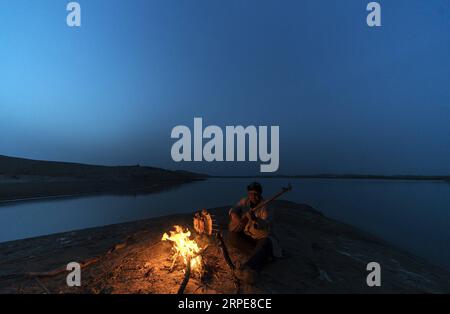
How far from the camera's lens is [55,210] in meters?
17.2

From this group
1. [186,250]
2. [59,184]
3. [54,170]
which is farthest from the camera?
[54,170]

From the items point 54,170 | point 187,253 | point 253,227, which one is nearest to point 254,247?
point 253,227

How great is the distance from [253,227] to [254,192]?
814 millimetres

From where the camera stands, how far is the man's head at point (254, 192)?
6.44m

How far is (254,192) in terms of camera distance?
6.45 metres

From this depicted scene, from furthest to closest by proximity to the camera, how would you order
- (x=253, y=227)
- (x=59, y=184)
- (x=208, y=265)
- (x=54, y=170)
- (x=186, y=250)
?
(x=54, y=170)
(x=59, y=184)
(x=253, y=227)
(x=186, y=250)
(x=208, y=265)

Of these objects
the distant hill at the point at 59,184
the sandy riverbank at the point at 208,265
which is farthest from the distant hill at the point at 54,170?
the sandy riverbank at the point at 208,265

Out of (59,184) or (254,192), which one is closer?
(254,192)

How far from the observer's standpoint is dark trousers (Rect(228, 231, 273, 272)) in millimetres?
5629

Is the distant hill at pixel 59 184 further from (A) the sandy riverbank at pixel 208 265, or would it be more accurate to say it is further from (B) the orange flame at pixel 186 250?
(B) the orange flame at pixel 186 250

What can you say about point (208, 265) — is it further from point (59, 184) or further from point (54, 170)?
point (54, 170)

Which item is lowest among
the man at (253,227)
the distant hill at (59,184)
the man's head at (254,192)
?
the distant hill at (59,184)
